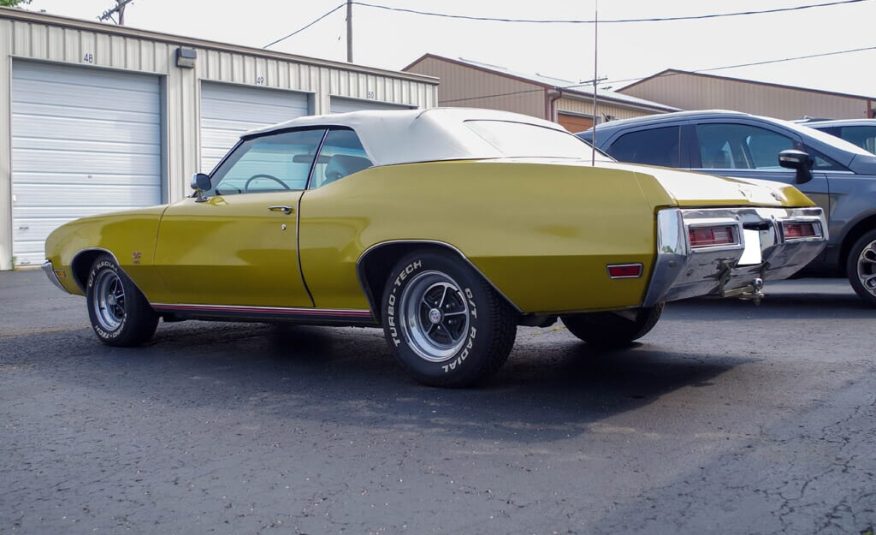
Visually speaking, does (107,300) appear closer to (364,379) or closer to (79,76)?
(364,379)

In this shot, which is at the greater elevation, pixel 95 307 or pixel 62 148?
pixel 62 148

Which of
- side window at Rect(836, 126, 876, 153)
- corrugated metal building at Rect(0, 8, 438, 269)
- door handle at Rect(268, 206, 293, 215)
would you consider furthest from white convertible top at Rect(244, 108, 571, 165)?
corrugated metal building at Rect(0, 8, 438, 269)

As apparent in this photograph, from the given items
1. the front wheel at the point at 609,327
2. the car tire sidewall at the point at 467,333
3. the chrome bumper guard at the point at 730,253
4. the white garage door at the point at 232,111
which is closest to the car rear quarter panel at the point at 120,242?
the car tire sidewall at the point at 467,333

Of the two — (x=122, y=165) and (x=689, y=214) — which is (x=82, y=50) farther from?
(x=689, y=214)

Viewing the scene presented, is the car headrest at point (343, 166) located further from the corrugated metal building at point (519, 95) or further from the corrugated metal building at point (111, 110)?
the corrugated metal building at point (519, 95)

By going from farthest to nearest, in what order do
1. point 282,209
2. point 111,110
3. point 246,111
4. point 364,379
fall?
point 246,111
point 111,110
point 282,209
point 364,379

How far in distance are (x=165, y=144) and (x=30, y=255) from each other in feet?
10.2

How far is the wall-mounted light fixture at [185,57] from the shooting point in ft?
58.2

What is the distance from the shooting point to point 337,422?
430cm

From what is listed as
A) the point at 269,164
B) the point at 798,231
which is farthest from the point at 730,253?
the point at 269,164

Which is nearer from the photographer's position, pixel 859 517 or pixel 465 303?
pixel 859 517

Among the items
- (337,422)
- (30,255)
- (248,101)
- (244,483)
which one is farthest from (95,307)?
(248,101)

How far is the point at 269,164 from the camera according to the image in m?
5.95

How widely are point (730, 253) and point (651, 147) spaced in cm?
443
